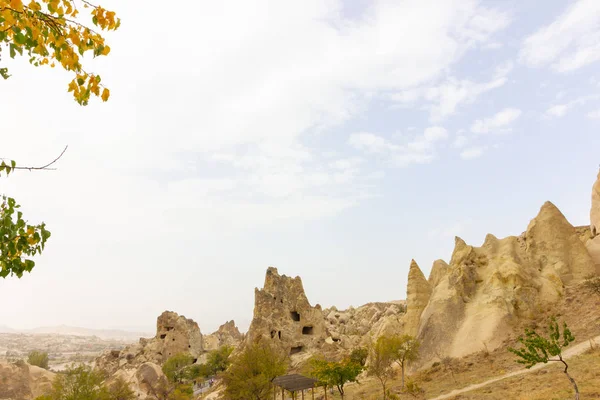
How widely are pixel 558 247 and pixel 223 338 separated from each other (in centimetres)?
5397

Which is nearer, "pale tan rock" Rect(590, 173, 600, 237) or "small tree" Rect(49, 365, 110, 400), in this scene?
"small tree" Rect(49, 365, 110, 400)

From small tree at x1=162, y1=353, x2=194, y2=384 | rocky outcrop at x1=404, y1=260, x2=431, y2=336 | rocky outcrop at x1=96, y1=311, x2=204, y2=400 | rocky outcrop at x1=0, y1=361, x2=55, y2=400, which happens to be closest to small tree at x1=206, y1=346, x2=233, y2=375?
small tree at x1=162, y1=353, x2=194, y2=384

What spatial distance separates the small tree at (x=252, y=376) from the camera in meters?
22.2

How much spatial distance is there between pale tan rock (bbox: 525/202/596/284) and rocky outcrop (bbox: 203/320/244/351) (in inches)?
1656

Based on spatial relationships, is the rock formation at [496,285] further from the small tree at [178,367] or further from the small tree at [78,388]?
the small tree at [178,367]

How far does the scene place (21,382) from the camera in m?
30.0

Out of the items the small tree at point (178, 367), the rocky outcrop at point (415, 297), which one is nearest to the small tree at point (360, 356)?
the rocky outcrop at point (415, 297)

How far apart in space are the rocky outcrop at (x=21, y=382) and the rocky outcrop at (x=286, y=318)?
56.6ft

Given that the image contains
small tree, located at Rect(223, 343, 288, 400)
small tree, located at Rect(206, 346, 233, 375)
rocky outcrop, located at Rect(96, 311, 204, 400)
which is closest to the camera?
small tree, located at Rect(223, 343, 288, 400)

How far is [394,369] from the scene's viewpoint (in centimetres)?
2788

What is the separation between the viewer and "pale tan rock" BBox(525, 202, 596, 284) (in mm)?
29734

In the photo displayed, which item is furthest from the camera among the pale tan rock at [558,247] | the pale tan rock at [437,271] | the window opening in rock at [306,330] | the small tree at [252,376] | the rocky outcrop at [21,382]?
the window opening in rock at [306,330]

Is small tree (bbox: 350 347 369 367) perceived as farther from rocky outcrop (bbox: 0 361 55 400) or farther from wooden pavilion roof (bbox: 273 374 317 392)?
rocky outcrop (bbox: 0 361 55 400)

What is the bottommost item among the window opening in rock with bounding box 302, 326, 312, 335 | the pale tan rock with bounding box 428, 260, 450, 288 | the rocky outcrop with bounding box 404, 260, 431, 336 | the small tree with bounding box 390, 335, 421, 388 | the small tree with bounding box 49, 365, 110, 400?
the small tree with bounding box 49, 365, 110, 400
